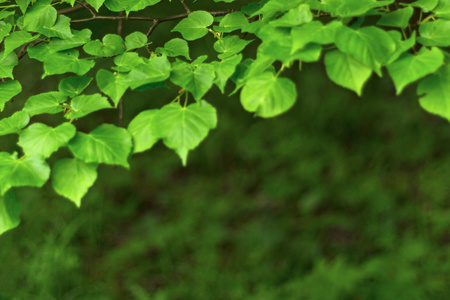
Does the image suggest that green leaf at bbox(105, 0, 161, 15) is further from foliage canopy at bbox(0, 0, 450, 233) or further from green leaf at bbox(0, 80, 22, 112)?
green leaf at bbox(0, 80, 22, 112)

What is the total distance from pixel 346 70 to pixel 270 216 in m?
2.86

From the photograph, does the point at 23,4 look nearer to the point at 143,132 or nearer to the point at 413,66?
the point at 143,132

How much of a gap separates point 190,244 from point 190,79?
2.56 meters

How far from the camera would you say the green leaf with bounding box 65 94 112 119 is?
4.03 feet

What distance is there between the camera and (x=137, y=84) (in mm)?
1194

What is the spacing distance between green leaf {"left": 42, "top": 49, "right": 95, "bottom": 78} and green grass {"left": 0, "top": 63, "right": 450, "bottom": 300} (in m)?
2.01

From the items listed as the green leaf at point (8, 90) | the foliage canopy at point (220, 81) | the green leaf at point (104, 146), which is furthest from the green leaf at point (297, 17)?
the green leaf at point (8, 90)

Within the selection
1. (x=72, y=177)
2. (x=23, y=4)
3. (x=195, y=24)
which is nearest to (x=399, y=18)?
(x=195, y=24)

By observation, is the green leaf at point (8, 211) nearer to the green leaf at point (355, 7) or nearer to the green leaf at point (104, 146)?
the green leaf at point (104, 146)

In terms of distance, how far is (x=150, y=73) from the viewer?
1.21 metres

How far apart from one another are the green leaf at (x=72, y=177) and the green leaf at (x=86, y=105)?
0.12 metres

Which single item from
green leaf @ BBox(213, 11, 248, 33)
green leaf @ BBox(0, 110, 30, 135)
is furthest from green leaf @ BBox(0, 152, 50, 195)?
green leaf @ BBox(213, 11, 248, 33)

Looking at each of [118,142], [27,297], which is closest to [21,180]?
[118,142]

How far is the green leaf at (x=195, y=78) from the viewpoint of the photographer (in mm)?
1203
